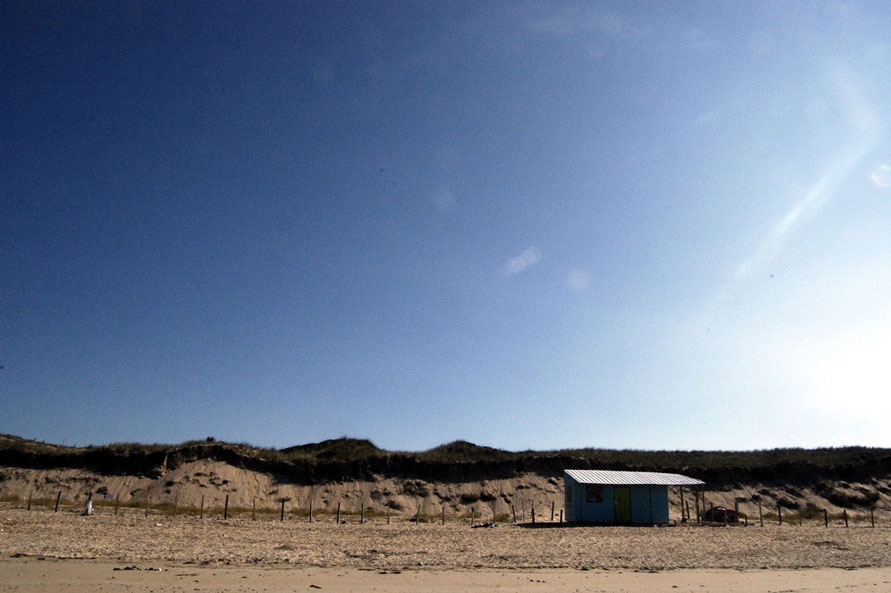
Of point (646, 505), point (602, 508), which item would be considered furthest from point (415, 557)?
point (646, 505)

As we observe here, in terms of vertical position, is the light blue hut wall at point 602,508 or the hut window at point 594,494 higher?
the hut window at point 594,494

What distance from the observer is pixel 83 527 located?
2605 centimetres

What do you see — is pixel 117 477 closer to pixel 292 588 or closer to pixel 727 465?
pixel 292 588

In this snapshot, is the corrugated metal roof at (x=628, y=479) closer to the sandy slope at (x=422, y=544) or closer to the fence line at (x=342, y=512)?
the fence line at (x=342, y=512)

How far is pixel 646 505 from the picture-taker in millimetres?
35750

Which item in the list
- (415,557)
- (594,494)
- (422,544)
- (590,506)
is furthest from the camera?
(594,494)

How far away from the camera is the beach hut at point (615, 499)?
115 feet

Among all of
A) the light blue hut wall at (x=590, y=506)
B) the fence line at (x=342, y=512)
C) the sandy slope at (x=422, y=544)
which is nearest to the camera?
the sandy slope at (x=422, y=544)

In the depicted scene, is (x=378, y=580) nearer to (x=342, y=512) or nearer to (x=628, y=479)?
(x=628, y=479)

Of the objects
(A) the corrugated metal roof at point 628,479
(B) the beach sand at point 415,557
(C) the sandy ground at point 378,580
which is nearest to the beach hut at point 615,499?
(A) the corrugated metal roof at point 628,479

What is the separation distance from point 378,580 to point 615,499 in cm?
2354

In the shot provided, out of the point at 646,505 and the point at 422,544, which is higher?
the point at 646,505

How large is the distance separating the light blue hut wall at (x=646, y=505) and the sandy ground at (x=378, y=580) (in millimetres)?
17930

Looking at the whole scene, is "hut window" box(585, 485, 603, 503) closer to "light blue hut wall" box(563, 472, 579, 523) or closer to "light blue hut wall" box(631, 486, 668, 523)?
"light blue hut wall" box(563, 472, 579, 523)
